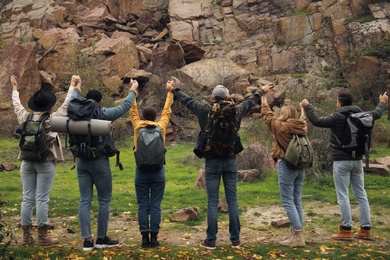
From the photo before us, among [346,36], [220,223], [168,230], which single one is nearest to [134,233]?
[168,230]

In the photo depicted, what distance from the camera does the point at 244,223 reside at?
9.49m

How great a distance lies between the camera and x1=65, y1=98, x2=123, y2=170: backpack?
658 centimetres

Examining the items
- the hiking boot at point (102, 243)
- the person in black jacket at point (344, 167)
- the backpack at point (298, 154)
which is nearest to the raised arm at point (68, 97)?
the hiking boot at point (102, 243)

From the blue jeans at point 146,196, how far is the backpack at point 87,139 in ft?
1.96

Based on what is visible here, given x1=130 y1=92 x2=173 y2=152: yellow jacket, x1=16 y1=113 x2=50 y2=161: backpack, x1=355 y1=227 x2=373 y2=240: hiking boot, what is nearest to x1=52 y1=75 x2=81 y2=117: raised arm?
x1=16 y1=113 x2=50 y2=161: backpack

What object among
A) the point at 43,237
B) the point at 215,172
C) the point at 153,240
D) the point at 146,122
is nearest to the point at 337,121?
the point at 215,172

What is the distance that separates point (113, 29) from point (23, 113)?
32198 mm

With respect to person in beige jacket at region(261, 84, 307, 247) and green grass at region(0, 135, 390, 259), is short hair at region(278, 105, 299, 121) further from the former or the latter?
green grass at region(0, 135, 390, 259)

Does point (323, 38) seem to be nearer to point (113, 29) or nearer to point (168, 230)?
point (113, 29)

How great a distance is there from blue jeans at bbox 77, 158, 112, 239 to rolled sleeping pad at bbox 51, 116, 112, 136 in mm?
404

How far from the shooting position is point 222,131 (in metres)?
6.92

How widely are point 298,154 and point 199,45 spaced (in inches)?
1135

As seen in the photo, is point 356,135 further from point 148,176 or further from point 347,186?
point 148,176

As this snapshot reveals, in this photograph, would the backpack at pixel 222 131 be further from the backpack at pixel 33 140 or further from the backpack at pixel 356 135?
the backpack at pixel 33 140
